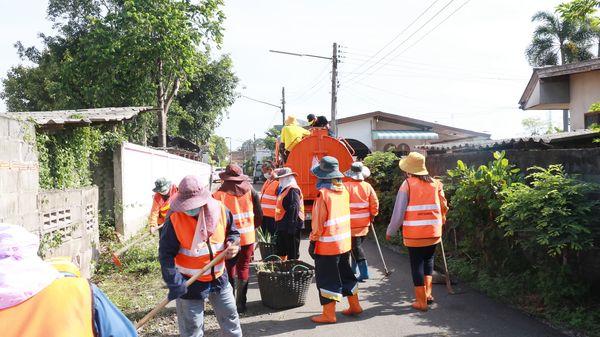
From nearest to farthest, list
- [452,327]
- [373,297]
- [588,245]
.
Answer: [588,245] → [452,327] → [373,297]

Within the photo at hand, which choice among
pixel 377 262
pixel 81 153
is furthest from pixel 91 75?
pixel 377 262

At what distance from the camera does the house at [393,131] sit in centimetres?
2589

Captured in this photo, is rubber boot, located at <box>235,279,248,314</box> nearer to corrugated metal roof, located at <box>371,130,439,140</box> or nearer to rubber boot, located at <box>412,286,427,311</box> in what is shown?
rubber boot, located at <box>412,286,427,311</box>

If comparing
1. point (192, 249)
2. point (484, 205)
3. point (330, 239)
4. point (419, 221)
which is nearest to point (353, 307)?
point (330, 239)

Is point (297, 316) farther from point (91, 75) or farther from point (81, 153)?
point (91, 75)

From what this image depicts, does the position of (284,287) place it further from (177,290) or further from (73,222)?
(73,222)

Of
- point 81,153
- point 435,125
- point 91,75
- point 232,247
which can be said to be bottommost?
point 232,247

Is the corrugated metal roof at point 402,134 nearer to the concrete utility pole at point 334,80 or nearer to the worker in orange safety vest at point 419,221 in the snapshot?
the concrete utility pole at point 334,80

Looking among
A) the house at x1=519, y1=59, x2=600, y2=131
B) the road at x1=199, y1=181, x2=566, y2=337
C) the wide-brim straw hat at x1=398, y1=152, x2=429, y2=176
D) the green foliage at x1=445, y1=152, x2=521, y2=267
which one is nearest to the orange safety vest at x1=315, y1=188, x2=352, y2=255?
the road at x1=199, y1=181, x2=566, y2=337

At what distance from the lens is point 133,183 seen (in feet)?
36.9

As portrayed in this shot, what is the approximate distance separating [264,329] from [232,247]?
1732mm

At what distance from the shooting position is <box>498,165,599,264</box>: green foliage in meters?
4.48

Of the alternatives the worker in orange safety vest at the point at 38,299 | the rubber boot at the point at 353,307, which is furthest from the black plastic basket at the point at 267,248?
the worker in orange safety vest at the point at 38,299

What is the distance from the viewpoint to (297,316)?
5.35m
